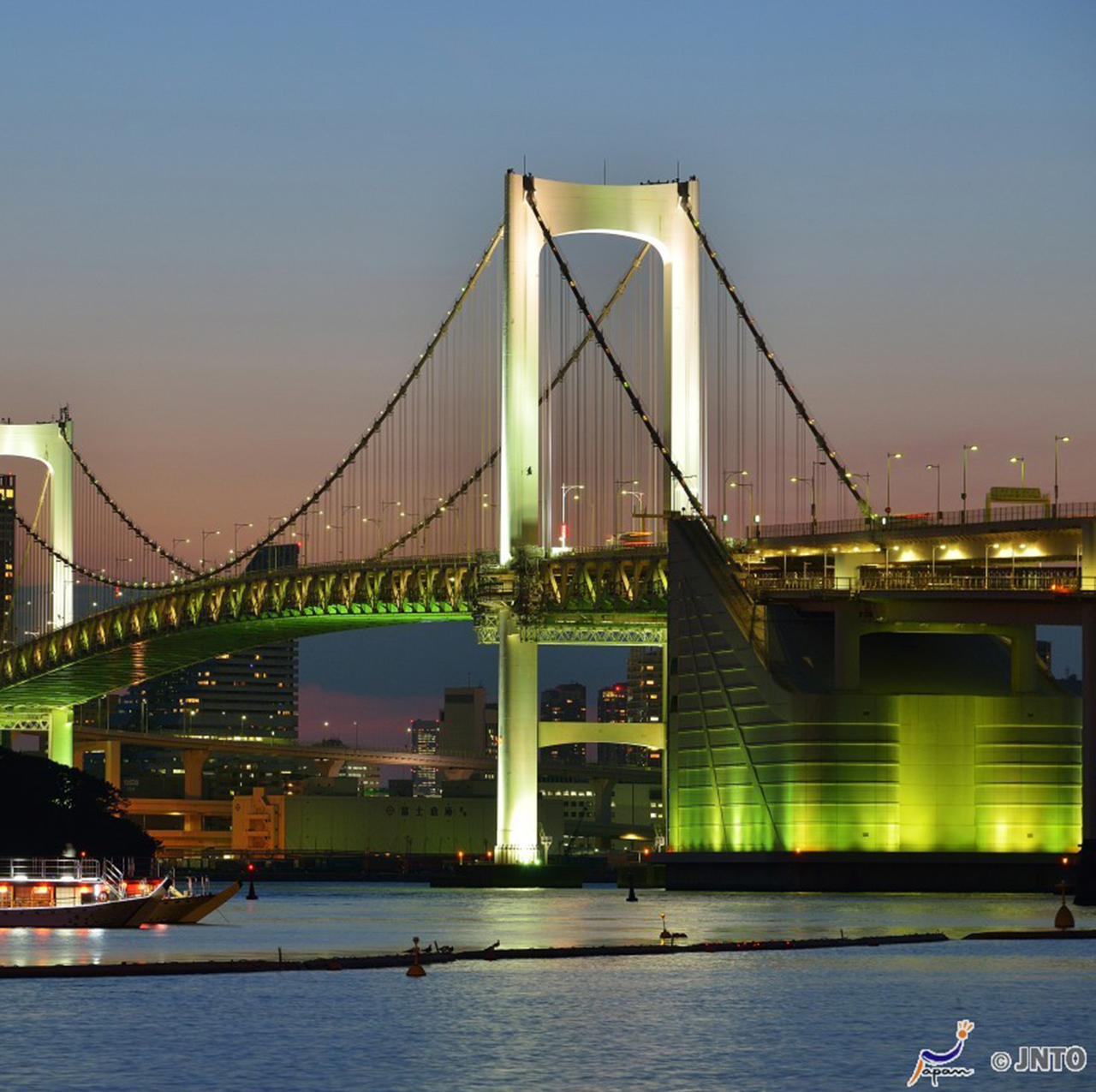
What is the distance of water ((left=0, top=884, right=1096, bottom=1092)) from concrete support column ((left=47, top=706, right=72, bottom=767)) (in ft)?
256

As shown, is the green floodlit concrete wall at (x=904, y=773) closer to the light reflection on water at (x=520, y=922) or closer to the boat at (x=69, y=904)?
the light reflection on water at (x=520, y=922)

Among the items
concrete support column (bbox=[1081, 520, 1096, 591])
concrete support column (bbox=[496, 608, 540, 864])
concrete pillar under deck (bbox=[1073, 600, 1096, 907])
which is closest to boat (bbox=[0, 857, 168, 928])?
concrete pillar under deck (bbox=[1073, 600, 1096, 907])

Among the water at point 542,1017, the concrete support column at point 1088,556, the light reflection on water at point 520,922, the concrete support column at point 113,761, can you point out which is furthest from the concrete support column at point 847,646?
the concrete support column at point 113,761

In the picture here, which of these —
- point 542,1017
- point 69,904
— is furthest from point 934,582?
point 542,1017

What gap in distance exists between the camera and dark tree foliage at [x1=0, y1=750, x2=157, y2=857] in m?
94.6

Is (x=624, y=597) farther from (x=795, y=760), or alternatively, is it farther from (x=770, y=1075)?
(x=770, y=1075)

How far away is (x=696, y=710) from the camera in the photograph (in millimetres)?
84938

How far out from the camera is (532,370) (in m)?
94.5

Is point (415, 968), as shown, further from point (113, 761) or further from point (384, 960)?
point (113, 761)

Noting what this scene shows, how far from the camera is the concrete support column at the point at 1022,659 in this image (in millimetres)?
82812

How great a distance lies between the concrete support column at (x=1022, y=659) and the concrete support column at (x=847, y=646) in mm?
4710

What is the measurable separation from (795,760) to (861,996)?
41.8 m

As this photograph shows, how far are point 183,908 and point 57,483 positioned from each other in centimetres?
7049

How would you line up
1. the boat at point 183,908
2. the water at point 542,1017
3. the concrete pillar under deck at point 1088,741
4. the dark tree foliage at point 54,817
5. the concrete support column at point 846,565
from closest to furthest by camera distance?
1. the water at point 542,1017
2. the boat at point 183,908
3. the concrete pillar under deck at point 1088,741
4. the concrete support column at point 846,565
5. the dark tree foliage at point 54,817
